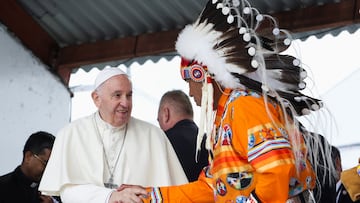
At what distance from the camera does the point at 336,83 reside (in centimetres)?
786

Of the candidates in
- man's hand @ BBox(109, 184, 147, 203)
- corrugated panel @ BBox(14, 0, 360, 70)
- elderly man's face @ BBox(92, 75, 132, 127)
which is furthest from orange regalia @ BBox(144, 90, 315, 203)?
corrugated panel @ BBox(14, 0, 360, 70)

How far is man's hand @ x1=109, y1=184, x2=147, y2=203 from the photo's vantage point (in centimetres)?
369

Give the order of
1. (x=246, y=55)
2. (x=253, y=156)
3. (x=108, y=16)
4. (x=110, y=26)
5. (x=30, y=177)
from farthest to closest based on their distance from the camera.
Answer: (x=110, y=26), (x=108, y=16), (x=30, y=177), (x=246, y=55), (x=253, y=156)

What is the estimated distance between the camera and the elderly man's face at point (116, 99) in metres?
4.23

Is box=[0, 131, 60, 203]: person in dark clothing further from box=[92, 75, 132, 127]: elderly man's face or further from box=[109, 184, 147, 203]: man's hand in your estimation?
box=[109, 184, 147, 203]: man's hand

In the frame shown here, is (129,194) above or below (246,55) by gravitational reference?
below

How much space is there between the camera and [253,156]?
3.12 m

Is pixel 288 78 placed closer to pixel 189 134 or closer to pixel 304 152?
pixel 304 152

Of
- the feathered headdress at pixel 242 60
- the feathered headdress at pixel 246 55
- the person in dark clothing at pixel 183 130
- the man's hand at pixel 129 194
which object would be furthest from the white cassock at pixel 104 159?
the feathered headdress at pixel 246 55

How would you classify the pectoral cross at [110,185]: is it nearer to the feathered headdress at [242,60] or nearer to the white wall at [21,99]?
the feathered headdress at [242,60]

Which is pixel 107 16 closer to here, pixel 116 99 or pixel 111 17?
pixel 111 17

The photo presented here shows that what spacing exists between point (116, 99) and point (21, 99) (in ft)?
9.97

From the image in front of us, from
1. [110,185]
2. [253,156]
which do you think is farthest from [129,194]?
[253,156]

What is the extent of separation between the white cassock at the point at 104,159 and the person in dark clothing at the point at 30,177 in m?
1.11
